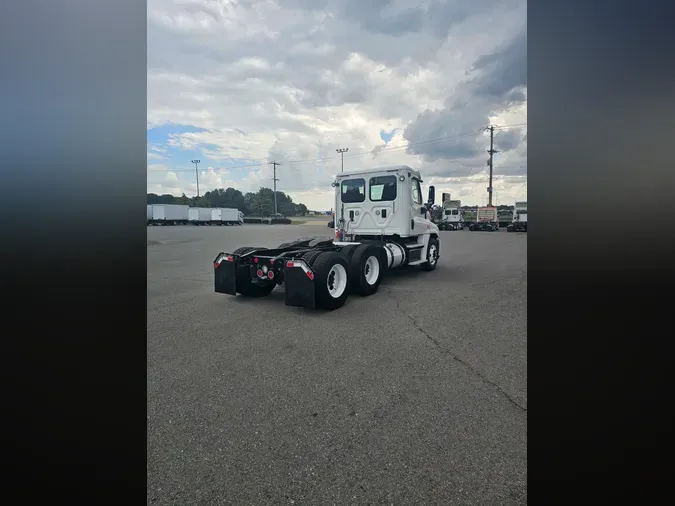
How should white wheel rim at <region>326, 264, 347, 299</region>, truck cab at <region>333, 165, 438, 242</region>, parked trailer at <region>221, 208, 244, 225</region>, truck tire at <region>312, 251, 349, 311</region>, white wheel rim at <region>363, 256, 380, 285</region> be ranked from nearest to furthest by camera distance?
truck tire at <region>312, 251, 349, 311</region> < white wheel rim at <region>326, 264, 347, 299</region> < white wheel rim at <region>363, 256, 380, 285</region> < truck cab at <region>333, 165, 438, 242</region> < parked trailer at <region>221, 208, 244, 225</region>

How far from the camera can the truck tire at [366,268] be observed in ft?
22.7

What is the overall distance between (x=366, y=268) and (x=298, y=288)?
2.04 meters

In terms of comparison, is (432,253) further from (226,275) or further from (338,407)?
(338,407)

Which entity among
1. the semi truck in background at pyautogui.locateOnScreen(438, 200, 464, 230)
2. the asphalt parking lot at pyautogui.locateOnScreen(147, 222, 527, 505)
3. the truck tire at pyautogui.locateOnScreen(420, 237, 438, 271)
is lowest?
the asphalt parking lot at pyautogui.locateOnScreen(147, 222, 527, 505)

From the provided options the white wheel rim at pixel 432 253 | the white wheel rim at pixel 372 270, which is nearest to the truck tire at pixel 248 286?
the white wheel rim at pixel 372 270

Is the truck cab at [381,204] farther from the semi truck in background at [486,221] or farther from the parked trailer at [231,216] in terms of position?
the parked trailer at [231,216]

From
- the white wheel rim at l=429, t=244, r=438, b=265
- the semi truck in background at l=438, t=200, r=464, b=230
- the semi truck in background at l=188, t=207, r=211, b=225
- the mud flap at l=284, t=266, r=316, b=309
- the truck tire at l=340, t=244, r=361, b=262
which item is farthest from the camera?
the semi truck in background at l=188, t=207, r=211, b=225

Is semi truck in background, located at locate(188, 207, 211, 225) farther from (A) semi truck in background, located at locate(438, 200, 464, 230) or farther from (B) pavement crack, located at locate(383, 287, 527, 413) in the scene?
(B) pavement crack, located at locate(383, 287, 527, 413)

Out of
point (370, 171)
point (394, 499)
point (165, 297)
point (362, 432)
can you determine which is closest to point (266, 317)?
point (165, 297)

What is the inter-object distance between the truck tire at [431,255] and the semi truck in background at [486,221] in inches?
1220

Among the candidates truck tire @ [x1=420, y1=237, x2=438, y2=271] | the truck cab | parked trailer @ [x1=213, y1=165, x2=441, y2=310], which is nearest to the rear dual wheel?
parked trailer @ [x1=213, y1=165, x2=441, y2=310]

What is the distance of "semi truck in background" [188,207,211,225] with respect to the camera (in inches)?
2084
